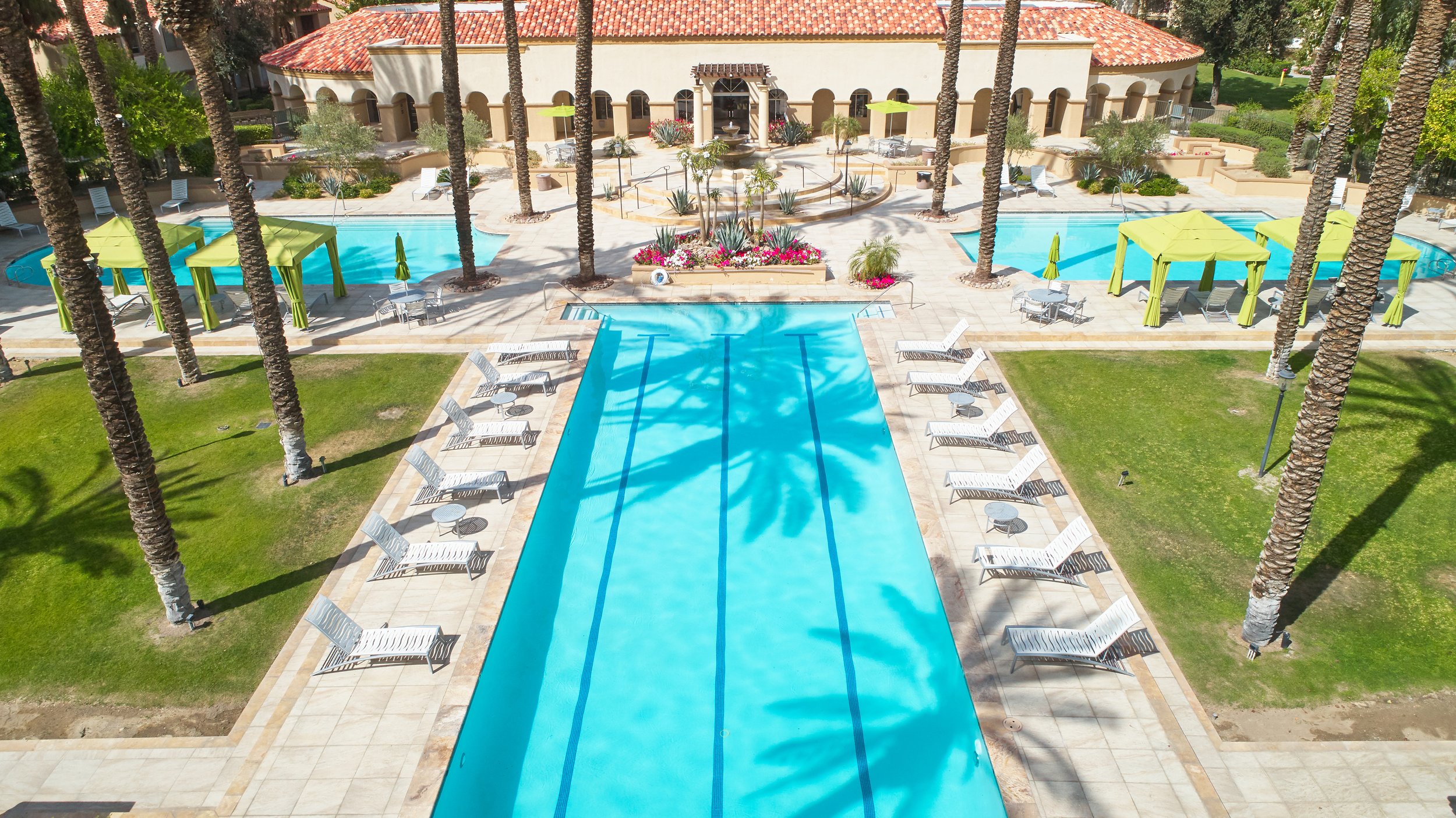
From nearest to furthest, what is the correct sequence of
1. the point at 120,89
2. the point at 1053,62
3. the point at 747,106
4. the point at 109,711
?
the point at 109,711 → the point at 120,89 → the point at 1053,62 → the point at 747,106

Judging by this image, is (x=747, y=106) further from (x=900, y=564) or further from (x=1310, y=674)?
(x=1310, y=674)

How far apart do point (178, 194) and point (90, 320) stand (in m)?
24.8

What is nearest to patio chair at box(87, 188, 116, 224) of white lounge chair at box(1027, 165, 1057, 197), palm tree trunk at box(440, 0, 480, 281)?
palm tree trunk at box(440, 0, 480, 281)

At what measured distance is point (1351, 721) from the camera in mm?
9672

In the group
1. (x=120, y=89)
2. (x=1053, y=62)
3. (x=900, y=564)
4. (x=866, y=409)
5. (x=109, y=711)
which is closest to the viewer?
(x=109, y=711)

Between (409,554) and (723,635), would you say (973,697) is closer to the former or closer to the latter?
(723,635)

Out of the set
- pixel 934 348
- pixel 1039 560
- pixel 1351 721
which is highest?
pixel 934 348

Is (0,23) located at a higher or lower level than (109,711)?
higher

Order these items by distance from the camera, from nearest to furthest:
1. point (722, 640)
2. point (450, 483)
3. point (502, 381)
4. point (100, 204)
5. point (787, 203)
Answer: point (722, 640)
point (450, 483)
point (502, 381)
point (787, 203)
point (100, 204)

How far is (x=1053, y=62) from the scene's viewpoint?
37.4m

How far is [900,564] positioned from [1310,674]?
16.1ft

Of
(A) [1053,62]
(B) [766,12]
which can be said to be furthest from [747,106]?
(A) [1053,62]

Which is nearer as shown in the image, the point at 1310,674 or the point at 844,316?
the point at 1310,674

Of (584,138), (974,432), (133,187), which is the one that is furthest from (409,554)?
(584,138)
